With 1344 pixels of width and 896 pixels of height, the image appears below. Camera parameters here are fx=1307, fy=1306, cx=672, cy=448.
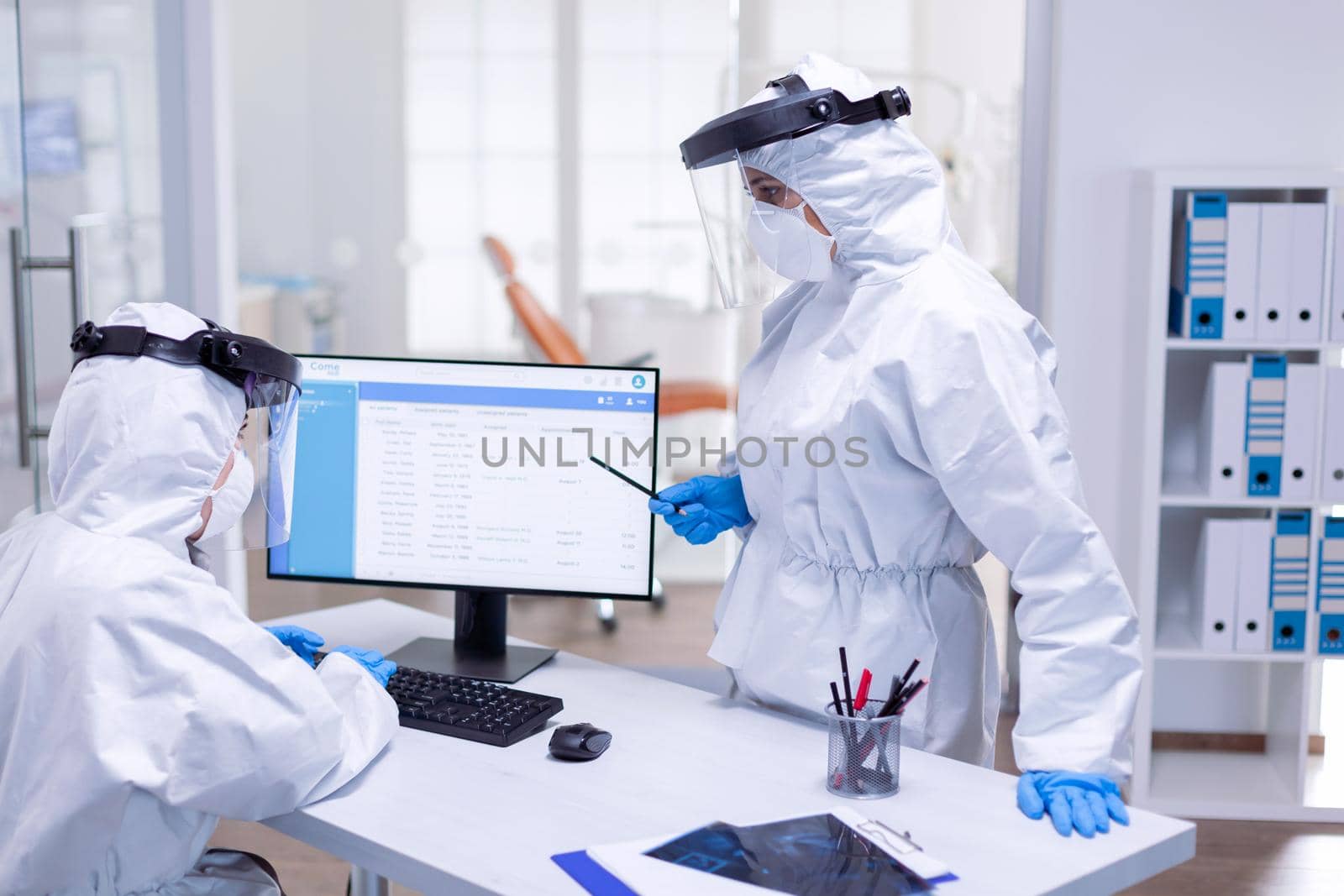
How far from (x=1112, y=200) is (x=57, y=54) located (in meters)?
2.49

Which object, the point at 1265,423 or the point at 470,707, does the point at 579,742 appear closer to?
the point at 470,707

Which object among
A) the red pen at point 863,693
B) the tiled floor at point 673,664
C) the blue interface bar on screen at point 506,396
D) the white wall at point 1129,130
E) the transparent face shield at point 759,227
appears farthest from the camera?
the white wall at point 1129,130

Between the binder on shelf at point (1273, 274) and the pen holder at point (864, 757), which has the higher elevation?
the binder on shelf at point (1273, 274)

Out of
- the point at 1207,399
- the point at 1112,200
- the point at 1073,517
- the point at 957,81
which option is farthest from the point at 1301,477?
the point at 1073,517

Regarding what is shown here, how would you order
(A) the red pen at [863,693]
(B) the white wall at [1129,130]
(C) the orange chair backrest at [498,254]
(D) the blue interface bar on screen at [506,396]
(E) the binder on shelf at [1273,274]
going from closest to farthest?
1. (A) the red pen at [863,693]
2. (D) the blue interface bar on screen at [506,396]
3. (E) the binder on shelf at [1273,274]
4. (B) the white wall at [1129,130]
5. (C) the orange chair backrest at [498,254]

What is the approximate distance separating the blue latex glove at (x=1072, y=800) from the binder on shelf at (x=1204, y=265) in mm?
1809

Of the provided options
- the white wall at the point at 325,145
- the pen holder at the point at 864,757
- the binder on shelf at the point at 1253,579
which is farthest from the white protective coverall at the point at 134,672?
the white wall at the point at 325,145

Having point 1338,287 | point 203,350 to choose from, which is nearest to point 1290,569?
point 1338,287

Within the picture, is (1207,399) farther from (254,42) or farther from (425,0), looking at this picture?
(254,42)

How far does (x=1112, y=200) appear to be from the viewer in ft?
10.6

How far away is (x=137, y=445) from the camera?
132 cm

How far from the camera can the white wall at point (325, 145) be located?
144 inches

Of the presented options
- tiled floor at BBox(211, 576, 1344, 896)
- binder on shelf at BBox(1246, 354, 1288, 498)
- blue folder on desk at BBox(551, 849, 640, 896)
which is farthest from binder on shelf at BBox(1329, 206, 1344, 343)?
blue folder on desk at BBox(551, 849, 640, 896)

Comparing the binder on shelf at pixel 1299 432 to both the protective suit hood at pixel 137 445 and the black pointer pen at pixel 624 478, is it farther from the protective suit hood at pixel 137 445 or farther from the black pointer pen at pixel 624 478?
the protective suit hood at pixel 137 445
